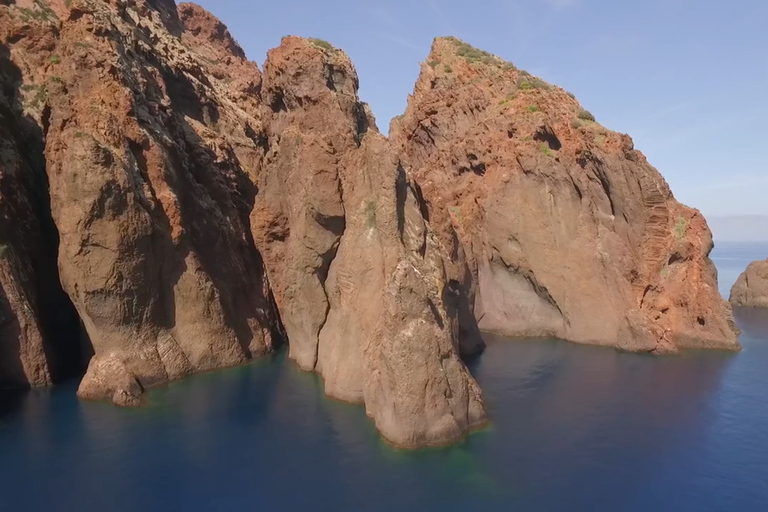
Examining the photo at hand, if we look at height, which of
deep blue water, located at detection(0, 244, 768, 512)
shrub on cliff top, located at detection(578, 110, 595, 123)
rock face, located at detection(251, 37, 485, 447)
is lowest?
deep blue water, located at detection(0, 244, 768, 512)

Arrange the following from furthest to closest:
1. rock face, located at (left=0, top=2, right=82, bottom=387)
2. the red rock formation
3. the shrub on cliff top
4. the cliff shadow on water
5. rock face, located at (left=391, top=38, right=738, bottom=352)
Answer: the shrub on cliff top < rock face, located at (left=391, top=38, right=738, bottom=352) < the cliff shadow on water < rock face, located at (left=0, top=2, right=82, bottom=387) < the red rock formation

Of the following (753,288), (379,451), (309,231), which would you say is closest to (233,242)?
(309,231)

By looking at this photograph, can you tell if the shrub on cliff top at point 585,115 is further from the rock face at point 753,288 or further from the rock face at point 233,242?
the rock face at point 753,288

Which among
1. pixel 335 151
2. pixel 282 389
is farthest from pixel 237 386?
pixel 335 151

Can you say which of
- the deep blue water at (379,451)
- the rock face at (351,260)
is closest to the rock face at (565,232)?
the deep blue water at (379,451)

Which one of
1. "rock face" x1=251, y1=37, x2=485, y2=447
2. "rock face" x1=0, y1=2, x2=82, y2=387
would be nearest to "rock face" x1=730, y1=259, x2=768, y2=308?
"rock face" x1=251, y1=37, x2=485, y2=447

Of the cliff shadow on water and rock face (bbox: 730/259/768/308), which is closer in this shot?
the cliff shadow on water

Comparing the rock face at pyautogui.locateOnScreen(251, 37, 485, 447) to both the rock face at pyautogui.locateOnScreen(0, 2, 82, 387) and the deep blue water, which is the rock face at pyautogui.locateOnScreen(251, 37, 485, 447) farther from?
the rock face at pyautogui.locateOnScreen(0, 2, 82, 387)
